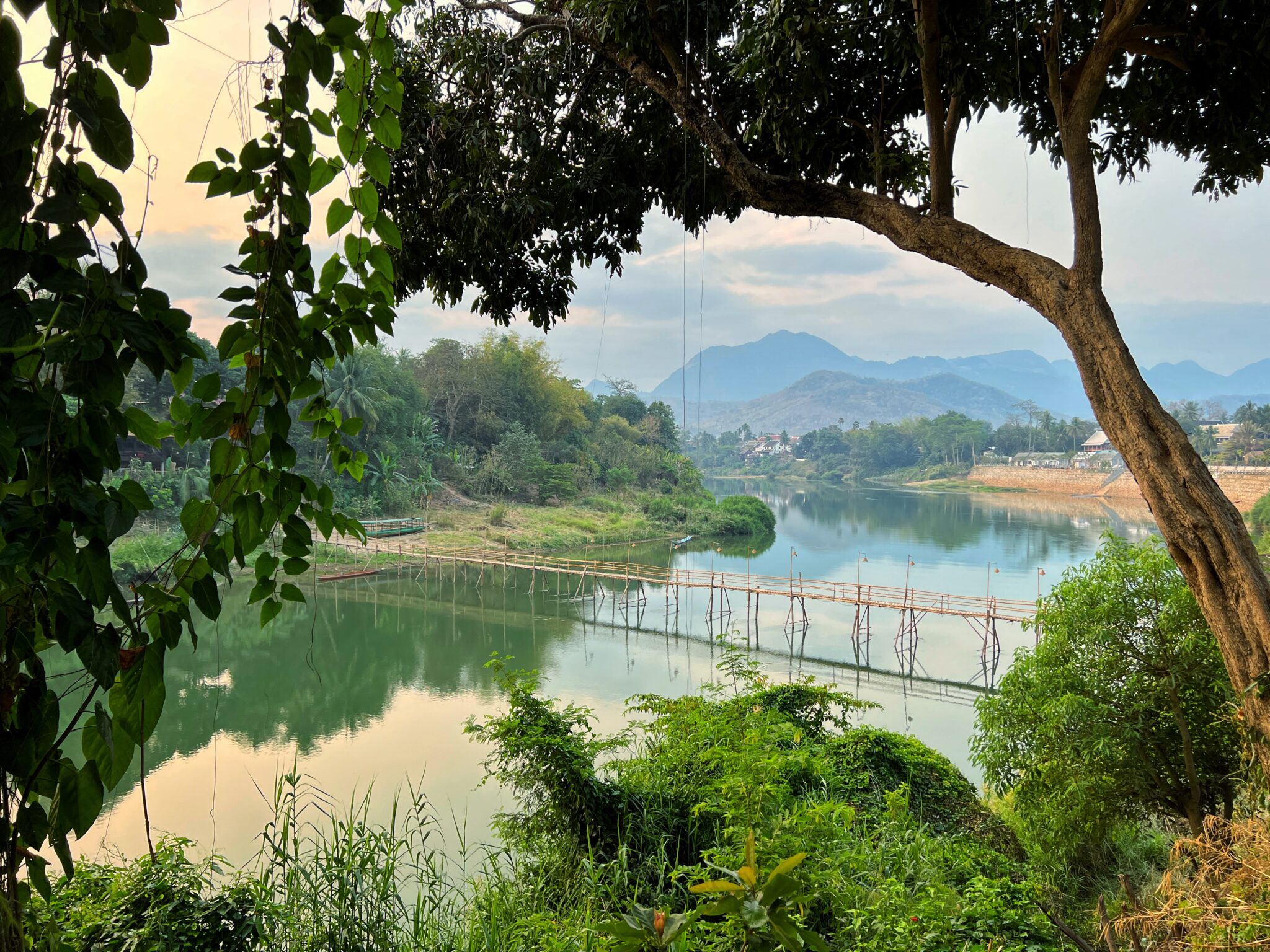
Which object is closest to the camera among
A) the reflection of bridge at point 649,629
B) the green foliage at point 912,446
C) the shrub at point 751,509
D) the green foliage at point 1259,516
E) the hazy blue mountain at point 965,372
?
the green foliage at point 1259,516

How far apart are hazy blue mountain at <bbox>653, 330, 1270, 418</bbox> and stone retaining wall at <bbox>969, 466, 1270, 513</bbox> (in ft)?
74.5

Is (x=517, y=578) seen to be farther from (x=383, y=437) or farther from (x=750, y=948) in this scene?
(x=750, y=948)

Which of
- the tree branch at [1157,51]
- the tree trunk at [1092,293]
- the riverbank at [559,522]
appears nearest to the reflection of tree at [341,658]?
the riverbank at [559,522]

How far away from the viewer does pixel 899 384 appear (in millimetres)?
62656

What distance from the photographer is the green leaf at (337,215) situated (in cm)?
44

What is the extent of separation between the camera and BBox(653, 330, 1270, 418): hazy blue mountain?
180 feet

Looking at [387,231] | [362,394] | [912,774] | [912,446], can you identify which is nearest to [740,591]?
[362,394]

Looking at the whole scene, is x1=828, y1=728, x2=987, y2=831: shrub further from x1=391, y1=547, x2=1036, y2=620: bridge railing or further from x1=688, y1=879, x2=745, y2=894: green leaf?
x1=391, y1=547, x2=1036, y2=620: bridge railing

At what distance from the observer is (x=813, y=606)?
48.4 feet

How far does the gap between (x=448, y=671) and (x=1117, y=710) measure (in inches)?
308

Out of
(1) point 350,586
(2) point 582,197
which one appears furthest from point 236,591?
(2) point 582,197

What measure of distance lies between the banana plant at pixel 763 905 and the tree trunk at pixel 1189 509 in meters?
1.46

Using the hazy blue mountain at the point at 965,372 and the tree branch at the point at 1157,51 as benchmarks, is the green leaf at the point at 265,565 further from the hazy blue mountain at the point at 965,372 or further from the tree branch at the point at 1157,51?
the hazy blue mountain at the point at 965,372

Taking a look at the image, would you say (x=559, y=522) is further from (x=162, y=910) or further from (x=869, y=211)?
(x=162, y=910)
